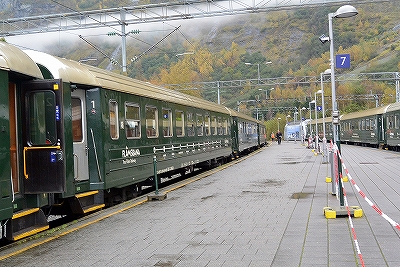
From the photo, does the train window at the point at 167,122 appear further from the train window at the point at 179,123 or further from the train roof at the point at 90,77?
the train window at the point at 179,123

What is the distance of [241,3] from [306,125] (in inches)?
2348

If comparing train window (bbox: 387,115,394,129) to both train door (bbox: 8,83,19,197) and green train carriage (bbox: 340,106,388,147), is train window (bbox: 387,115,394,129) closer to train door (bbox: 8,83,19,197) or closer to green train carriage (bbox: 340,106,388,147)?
green train carriage (bbox: 340,106,388,147)

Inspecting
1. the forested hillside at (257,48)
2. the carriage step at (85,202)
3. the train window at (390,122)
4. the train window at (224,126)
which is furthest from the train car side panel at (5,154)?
the train window at (390,122)

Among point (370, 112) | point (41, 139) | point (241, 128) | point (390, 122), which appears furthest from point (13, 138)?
point (370, 112)

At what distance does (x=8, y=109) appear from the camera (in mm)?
7445

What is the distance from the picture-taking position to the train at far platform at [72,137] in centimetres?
795

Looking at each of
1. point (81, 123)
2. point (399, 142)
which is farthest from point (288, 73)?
point (81, 123)

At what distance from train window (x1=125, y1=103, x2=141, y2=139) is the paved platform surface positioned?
1.73 m

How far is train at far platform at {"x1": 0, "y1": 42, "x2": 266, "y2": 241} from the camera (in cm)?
795

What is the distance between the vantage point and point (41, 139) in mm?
8344

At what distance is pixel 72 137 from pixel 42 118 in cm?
137

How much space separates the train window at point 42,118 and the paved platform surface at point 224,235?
168cm

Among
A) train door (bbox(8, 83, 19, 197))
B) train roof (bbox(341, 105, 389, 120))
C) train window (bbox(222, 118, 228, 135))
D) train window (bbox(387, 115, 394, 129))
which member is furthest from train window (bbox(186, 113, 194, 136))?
train roof (bbox(341, 105, 389, 120))

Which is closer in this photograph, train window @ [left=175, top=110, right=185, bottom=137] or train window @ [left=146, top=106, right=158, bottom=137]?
train window @ [left=146, top=106, right=158, bottom=137]
